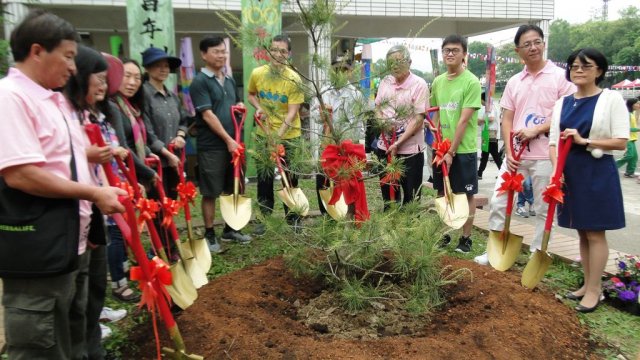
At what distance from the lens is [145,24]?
565cm

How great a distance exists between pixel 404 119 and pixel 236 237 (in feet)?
6.90

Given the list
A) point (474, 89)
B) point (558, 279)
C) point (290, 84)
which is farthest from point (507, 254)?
point (290, 84)

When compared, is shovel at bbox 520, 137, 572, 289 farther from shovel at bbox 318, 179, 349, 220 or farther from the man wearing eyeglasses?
shovel at bbox 318, 179, 349, 220

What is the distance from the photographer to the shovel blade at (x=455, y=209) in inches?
145

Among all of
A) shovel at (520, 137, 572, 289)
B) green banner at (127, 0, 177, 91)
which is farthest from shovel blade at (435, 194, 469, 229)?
green banner at (127, 0, 177, 91)

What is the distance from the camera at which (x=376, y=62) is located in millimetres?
2676

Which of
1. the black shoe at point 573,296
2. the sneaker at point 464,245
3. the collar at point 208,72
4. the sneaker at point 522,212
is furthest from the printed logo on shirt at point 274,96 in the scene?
the sneaker at point 522,212

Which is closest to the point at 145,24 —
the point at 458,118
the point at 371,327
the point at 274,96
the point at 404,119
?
the point at 274,96

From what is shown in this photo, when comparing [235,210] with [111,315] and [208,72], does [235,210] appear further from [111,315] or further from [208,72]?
[111,315]

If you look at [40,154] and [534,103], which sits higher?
[534,103]

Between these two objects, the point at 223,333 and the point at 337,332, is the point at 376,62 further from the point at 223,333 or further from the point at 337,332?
the point at 223,333

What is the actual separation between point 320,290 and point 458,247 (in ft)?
5.15

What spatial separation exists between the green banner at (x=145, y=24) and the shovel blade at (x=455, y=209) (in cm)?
393

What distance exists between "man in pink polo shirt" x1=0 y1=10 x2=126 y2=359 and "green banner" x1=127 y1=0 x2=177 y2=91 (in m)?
4.21
